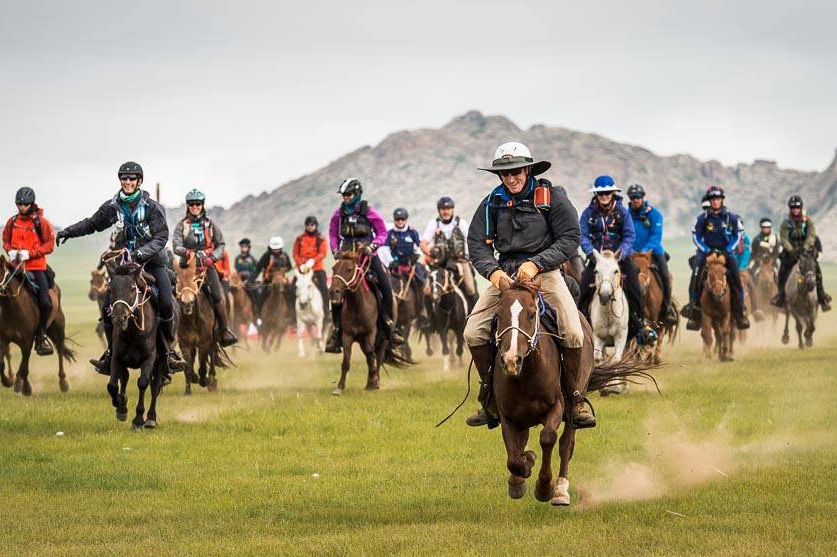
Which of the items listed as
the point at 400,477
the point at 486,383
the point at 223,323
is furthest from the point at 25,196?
the point at 486,383

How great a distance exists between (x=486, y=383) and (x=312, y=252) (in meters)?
21.2

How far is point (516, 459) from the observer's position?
33.7ft

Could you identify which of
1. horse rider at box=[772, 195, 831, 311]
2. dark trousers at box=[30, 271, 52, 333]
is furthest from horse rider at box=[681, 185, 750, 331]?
dark trousers at box=[30, 271, 52, 333]

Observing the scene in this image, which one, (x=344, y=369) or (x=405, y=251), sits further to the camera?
(x=405, y=251)

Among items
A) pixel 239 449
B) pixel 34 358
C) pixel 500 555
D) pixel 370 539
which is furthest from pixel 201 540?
pixel 34 358

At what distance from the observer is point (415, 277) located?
Result: 26.7 m

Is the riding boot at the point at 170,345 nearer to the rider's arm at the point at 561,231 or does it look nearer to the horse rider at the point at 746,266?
the rider's arm at the point at 561,231

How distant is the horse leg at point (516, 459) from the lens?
1028cm

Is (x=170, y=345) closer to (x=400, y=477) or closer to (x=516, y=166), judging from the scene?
(x=400, y=477)

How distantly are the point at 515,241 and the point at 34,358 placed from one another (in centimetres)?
2399

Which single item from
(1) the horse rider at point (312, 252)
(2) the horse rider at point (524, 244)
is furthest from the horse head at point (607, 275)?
(1) the horse rider at point (312, 252)

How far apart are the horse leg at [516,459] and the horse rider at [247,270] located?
981 inches

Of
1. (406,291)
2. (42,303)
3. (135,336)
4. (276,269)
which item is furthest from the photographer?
(276,269)

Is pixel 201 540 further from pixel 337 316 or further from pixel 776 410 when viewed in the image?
pixel 337 316
